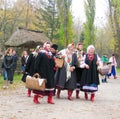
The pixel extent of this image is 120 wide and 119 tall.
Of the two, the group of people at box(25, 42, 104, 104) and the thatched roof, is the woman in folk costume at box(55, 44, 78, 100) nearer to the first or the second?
the group of people at box(25, 42, 104, 104)

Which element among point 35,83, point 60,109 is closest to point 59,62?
point 35,83

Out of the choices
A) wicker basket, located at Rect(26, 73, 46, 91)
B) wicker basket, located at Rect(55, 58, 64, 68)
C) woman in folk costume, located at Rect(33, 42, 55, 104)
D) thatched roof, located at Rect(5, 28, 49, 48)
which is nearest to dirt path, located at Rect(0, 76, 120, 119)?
woman in folk costume, located at Rect(33, 42, 55, 104)

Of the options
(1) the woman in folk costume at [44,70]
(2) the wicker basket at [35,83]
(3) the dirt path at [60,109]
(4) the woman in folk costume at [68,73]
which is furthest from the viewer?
(4) the woman in folk costume at [68,73]

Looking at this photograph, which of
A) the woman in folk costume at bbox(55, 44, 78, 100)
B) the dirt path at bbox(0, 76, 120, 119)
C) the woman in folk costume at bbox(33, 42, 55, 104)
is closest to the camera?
the dirt path at bbox(0, 76, 120, 119)

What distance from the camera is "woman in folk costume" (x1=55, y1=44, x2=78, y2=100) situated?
41.0 ft

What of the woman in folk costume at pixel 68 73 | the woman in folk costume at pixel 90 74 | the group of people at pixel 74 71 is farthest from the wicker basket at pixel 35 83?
the woman in folk costume at pixel 90 74

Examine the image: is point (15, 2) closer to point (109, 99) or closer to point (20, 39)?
point (20, 39)

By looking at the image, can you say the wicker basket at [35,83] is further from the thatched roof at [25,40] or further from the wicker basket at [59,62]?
the thatched roof at [25,40]

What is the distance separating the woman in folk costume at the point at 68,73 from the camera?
12.5 meters

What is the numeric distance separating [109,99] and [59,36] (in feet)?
138

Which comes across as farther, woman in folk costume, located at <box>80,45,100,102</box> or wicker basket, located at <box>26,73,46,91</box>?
woman in folk costume, located at <box>80,45,100,102</box>

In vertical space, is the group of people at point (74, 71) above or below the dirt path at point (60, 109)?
above

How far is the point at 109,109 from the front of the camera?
10.7m

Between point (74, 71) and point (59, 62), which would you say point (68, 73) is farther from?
point (59, 62)
